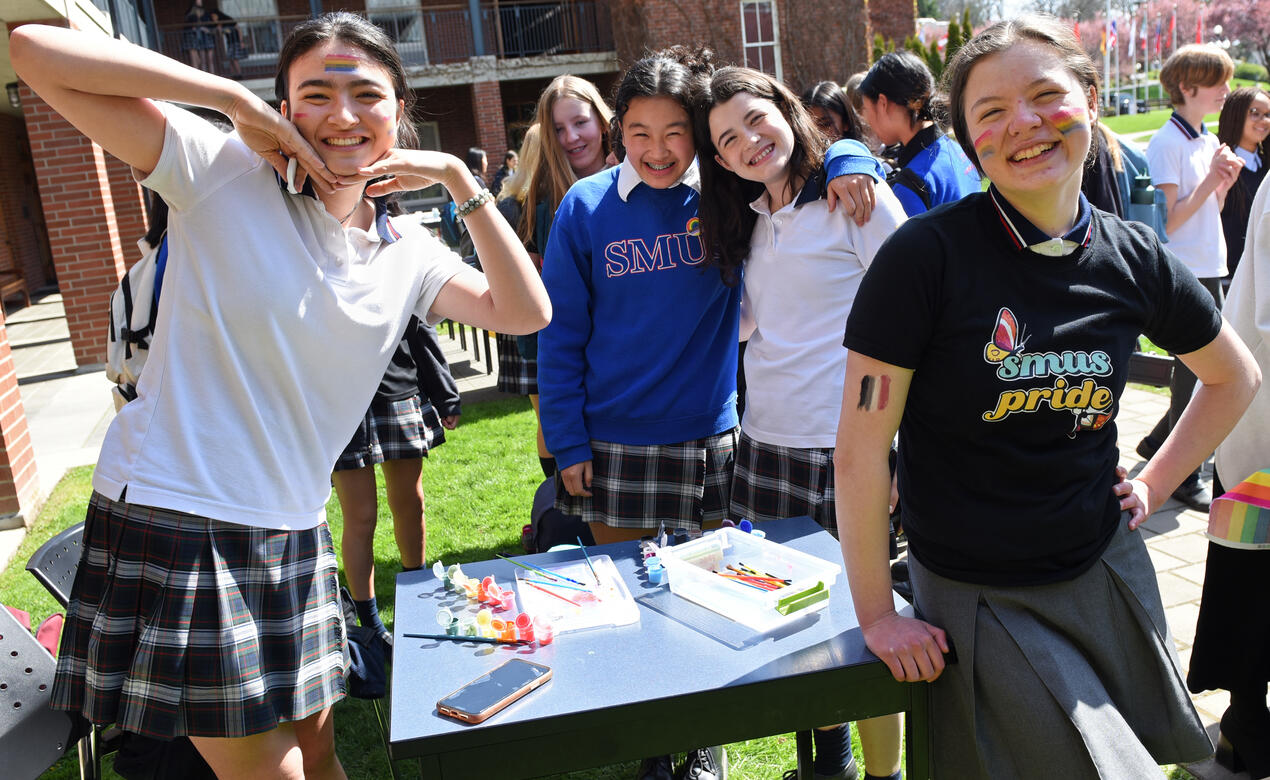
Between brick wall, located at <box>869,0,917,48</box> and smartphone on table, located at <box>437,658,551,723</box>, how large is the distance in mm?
22221

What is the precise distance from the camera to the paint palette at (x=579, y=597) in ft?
5.84

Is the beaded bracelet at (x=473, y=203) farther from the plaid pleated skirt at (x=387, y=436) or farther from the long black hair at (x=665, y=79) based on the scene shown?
the plaid pleated skirt at (x=387, y=436)

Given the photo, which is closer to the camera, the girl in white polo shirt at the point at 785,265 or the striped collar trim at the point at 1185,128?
the girl in white polo shirt at the point at 785,265

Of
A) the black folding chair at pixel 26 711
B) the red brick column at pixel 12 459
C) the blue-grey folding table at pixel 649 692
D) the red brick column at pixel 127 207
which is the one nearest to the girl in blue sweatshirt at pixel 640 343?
the blue-grey folding table at pixel 649 692

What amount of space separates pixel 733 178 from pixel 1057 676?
5.06 feet

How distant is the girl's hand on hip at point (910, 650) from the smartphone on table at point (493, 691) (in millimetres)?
571

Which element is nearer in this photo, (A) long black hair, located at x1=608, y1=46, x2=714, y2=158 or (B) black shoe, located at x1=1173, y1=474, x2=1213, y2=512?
(A) long black hair, located at x1=608, y1=46, x2=714, y2=158

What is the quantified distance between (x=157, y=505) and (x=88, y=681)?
0.36 meters

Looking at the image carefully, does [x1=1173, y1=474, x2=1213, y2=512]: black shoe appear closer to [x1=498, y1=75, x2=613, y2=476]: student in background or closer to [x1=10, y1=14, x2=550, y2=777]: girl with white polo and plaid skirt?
[x1=498, y1=75, x2=613, y2=476]: student in background

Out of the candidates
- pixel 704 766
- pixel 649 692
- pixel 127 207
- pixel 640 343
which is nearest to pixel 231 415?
pixel 649 692

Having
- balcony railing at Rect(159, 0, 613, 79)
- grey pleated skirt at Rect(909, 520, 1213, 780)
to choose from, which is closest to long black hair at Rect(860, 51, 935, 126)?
grey pleated skirt at Rect(909, 520, 1213, 780)

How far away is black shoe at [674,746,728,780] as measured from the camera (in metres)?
2.62

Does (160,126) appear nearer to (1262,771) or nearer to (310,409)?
(310,409)

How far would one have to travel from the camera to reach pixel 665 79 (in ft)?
8.32
